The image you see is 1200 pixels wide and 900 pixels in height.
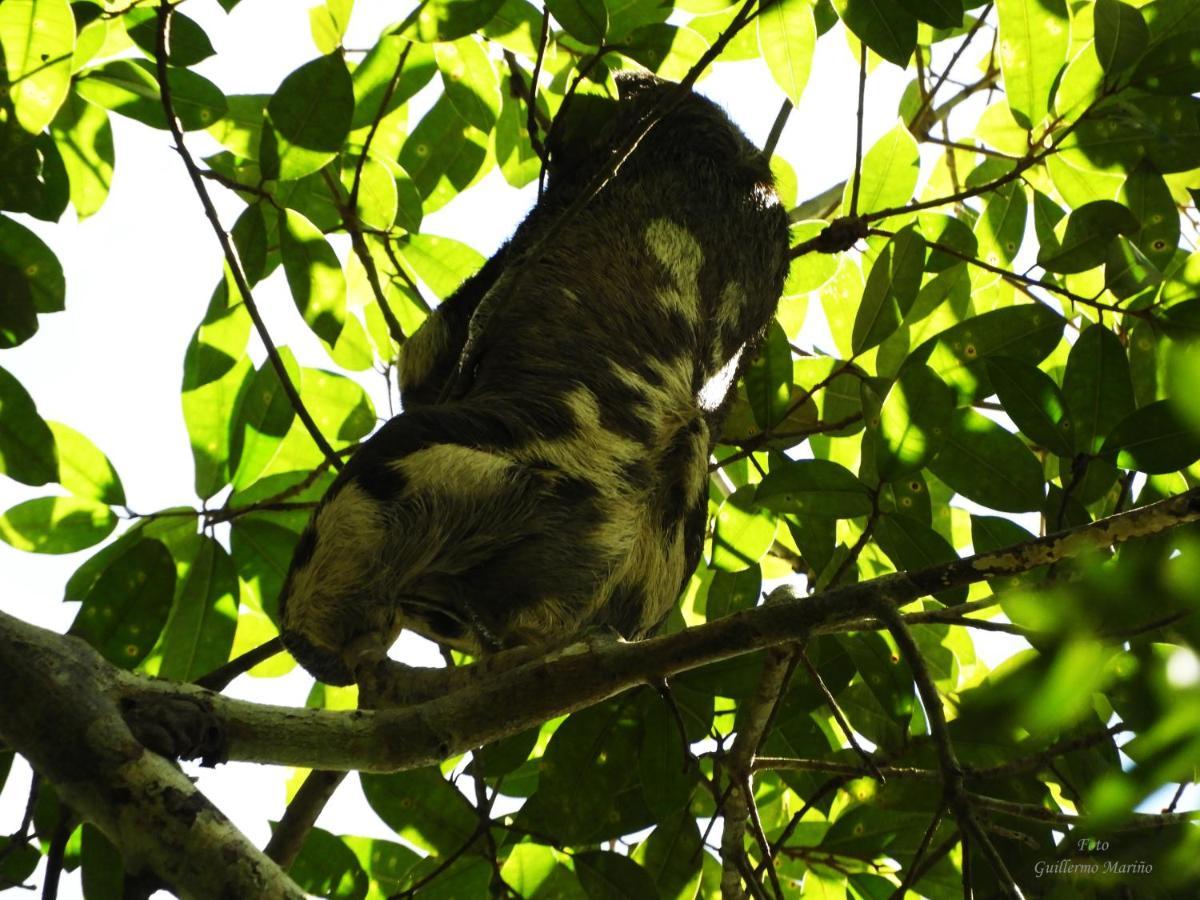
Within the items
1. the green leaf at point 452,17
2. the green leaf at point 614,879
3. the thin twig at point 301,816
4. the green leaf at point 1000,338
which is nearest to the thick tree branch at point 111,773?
the thin twig at point 301,816

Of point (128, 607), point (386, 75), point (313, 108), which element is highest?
point (386, 75)

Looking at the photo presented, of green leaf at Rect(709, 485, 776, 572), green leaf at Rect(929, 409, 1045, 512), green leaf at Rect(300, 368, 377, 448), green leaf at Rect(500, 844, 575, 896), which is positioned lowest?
green leaf at Rect(500, 844, 575, 896)

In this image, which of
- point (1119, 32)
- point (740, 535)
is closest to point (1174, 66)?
point (1119, 32)

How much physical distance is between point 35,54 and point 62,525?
3.96 feet

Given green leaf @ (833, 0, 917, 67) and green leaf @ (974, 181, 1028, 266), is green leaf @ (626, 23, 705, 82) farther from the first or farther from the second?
green leaf @ (974, 181, 1028, 266)

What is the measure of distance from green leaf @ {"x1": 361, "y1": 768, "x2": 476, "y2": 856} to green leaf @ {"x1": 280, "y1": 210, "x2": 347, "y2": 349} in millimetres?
1238

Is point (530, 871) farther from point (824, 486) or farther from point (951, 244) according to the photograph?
point (951, 244)

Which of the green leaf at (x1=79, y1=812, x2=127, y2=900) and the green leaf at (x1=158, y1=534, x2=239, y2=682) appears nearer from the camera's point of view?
the green leaf at (x1=79, y1=812, x2=127, y2=900)

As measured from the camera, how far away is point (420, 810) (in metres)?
2.99

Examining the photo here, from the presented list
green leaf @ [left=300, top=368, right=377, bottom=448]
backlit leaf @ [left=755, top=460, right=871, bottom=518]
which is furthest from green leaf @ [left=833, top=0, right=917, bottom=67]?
green leaf @ [left=300, top=368, right=377, bottom=448]

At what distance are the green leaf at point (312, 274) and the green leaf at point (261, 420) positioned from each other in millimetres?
181

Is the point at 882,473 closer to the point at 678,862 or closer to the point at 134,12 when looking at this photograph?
the point at 678,862

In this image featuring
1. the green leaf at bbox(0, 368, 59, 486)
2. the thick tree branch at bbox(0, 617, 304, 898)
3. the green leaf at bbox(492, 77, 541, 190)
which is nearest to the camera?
the thick tree branch at bbox(0, 617, 304, 898)

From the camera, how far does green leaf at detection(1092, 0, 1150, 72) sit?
296 cm
